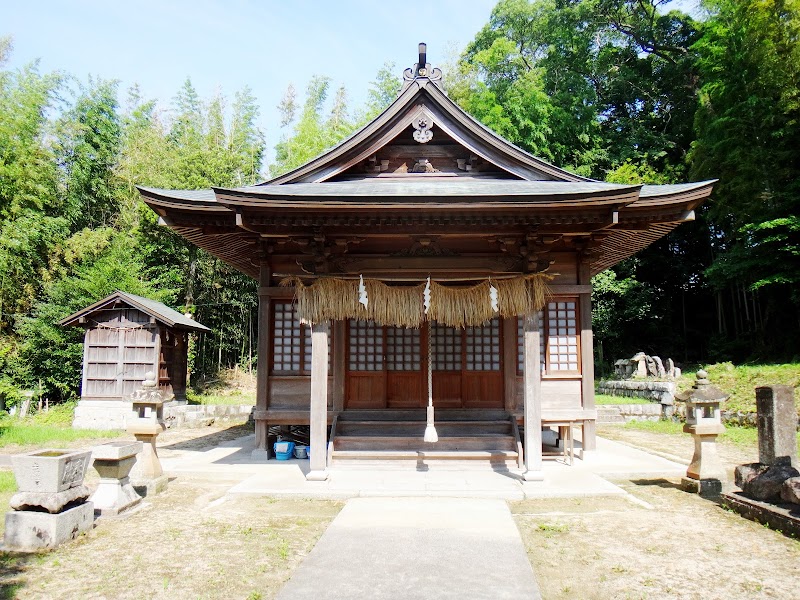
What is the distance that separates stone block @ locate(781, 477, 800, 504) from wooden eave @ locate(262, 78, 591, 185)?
5.74m

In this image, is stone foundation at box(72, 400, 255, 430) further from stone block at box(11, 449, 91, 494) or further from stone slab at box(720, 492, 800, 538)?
stone slab at box(720, 492, 800, 538)

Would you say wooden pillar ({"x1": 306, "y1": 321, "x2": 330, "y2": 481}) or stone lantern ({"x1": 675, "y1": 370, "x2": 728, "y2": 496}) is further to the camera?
wooden pillar ({"x1": 306, "y1": 321, "x2": 330, "y2": 481})

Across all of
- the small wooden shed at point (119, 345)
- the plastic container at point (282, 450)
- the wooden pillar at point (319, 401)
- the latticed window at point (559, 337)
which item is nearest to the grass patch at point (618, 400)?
the latticed window at point (559, 337)

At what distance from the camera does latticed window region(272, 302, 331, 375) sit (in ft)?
33.6

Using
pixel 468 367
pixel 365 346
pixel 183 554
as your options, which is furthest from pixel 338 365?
pixel 183 554

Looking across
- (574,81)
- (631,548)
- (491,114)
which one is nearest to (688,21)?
(574,81)

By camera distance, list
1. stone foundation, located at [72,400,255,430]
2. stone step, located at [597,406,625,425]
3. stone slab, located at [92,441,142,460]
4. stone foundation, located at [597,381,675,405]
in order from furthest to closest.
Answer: stone foundation, located at [597,381,675,405] → stone step, located at [597,406,625,425] → stone foundation, located at [72,400,255,430] → stone slab, located at [92,441,142,460]

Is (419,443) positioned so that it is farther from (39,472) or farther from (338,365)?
(39,472)

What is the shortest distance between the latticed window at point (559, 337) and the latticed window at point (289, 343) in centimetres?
Result: 419

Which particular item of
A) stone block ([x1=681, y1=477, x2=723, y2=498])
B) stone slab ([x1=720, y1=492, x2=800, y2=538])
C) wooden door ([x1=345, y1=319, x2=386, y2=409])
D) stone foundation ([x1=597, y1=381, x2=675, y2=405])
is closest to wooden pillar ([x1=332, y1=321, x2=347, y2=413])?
wooden door ([x1=345, y1=319, x2=386, y2=409])

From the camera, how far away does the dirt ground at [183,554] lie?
4.52 m

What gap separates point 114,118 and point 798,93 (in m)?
29.7

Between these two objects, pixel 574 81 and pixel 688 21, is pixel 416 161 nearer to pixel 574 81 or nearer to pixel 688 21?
pixel 574 81

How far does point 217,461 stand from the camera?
10164 mm
